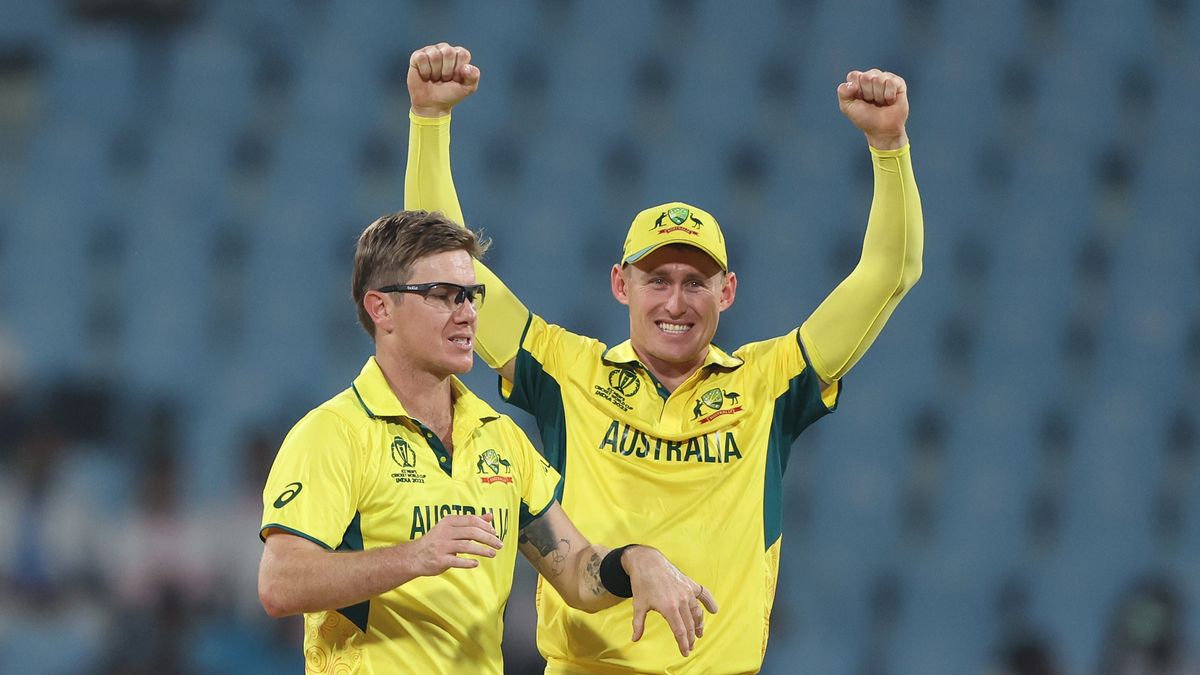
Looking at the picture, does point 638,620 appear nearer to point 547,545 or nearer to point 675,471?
point 547,545

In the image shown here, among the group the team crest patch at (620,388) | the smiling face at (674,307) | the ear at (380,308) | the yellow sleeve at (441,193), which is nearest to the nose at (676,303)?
the smiling face at (674,307)

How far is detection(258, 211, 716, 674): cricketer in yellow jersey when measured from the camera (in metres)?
1.34

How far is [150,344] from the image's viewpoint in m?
3.05

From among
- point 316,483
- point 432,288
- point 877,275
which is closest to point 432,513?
point 316,483

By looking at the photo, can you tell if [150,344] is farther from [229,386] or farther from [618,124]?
[618,124]

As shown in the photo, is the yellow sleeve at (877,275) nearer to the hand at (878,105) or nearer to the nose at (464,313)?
the hand at (878,105)

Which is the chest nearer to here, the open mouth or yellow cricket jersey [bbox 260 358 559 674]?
yellow cricket jersey [bbox 260 358 559 674]

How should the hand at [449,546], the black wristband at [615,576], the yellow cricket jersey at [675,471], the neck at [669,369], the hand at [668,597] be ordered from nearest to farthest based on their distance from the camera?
the hand at [449,546] < the hand at [668,597] < the black wristband at [615,576] < the yellow cricket jersey at [675,471] < the neck at [669,369]

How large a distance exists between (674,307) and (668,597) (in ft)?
1.61

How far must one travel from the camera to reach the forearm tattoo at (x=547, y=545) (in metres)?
1.62

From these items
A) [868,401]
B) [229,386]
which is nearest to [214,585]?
[229,386]

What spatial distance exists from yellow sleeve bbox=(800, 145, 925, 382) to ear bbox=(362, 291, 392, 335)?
62 cm

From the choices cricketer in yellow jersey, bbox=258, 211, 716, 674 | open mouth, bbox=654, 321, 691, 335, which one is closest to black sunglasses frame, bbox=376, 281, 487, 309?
cricketer in yellow jersey, bbox=258, 211, 716, 674

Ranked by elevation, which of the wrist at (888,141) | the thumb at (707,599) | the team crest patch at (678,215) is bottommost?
the thumb at (707,599)
